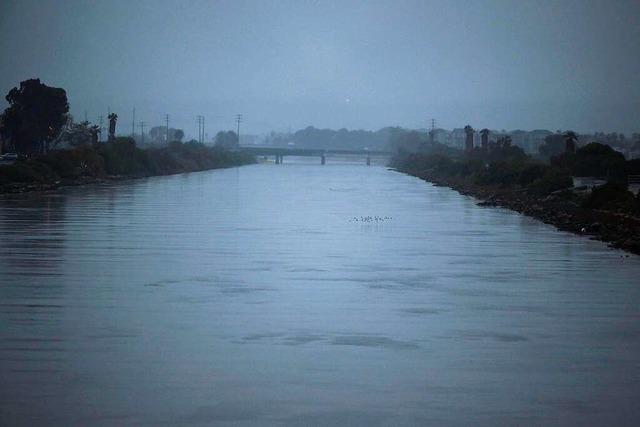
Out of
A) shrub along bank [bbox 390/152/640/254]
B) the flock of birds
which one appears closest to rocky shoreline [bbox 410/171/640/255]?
shrub along bank [bbox 390/152/640/254]

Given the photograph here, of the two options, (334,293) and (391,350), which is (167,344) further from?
(334,293)

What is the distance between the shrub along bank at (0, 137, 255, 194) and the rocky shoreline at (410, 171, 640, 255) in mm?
24549

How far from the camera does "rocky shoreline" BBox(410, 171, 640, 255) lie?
25656 millimetres

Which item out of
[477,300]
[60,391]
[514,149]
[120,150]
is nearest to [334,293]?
[477,300]

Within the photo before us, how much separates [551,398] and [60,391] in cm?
439

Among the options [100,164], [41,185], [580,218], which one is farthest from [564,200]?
[100,164]

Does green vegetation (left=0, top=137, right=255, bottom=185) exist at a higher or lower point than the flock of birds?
higher

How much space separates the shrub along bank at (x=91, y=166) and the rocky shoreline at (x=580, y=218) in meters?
24.5

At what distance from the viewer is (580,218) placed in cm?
3262

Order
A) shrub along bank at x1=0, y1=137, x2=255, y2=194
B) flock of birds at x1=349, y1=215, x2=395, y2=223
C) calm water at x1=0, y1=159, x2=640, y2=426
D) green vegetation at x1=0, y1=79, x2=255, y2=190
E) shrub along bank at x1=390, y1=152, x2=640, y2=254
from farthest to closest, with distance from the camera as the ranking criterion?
green vegetation at x1=0, y1=79, x2=255, y2=190 → shrub along bank at x1=0, y1=137, x2=255, y2=194 → flock of birds at x1=349, y1=215, x2=395, y2=223 → shrub along bank at x1=390, y1=152, x2=640, y2=254 → calm water at x1=0, y1=159, x2=640, y2=426

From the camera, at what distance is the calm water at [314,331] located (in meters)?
8.55

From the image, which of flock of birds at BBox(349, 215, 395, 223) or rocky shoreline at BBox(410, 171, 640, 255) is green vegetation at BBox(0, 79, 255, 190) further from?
rocky shoreline at BBox(410, 171, 640, 255)

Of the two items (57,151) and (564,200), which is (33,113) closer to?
(57,151)

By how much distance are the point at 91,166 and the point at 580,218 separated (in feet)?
150
